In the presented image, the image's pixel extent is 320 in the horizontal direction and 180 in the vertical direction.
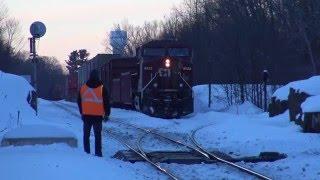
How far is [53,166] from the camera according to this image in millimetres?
10555

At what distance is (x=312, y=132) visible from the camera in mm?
18750

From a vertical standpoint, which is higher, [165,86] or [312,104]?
[165,86]

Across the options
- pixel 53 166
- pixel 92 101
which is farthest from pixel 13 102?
pixel 53 166

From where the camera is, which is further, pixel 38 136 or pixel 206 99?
pixel 206 99

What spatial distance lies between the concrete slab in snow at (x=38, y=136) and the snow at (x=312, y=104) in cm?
737

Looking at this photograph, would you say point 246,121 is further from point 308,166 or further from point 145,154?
point 308,166

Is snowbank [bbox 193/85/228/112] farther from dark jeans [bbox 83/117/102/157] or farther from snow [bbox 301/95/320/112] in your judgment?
A: dark jeans [bbox 83/117/102/157]

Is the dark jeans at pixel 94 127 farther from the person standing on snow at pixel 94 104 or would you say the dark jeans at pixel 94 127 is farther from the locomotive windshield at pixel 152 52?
the locomotive windshield at pixel 152 52

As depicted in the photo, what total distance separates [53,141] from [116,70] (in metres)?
27.5

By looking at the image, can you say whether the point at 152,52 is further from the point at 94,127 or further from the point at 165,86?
the point at 94,127

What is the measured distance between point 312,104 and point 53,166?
405 inches

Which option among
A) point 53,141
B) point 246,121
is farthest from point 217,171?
point 246,121

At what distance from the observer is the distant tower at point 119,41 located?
120438mm

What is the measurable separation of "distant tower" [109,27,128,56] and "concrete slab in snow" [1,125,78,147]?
344 feet
